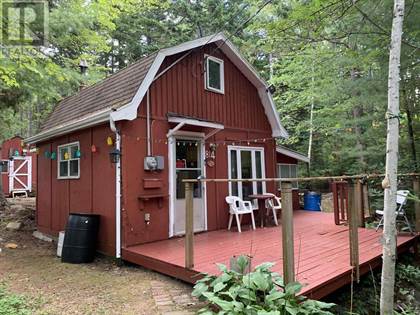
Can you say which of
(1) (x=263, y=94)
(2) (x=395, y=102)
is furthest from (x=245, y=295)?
(1) (x=263, y=94)

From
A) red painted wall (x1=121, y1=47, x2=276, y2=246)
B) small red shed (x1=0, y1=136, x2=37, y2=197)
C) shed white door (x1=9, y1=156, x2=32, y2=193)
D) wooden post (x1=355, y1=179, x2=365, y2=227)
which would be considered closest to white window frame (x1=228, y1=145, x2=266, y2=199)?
red painted wall (x1=121, y1=47, x2=276, y2=246)

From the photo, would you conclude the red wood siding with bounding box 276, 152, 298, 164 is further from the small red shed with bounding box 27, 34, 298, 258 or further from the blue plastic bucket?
the small red shed with bounding box 27, 34, 298, 258

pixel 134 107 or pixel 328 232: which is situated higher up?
pixel 134 107

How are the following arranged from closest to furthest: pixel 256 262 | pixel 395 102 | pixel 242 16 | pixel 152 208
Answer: pixel 395 102 < pixel 256 262 < pixel 152 208 < pixel 242 16

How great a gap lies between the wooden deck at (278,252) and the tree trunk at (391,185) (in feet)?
2.30

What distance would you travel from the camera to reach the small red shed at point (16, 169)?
1485cm

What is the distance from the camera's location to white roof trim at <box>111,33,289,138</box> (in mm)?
5559

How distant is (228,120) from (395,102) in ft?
16.3

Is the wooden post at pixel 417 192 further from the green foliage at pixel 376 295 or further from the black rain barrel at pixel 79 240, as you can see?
the black rain barrel at pixel 79 240

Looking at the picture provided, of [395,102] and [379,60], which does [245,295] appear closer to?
[395,102]

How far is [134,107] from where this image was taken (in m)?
5.61

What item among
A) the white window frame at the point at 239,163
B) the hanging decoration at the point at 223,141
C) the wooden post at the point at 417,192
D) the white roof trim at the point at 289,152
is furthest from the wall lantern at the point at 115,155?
the white roof trim at the point at 289,152

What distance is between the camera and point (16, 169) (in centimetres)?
1510

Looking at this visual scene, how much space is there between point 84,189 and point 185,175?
2089 millimetres
